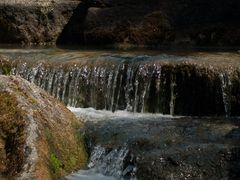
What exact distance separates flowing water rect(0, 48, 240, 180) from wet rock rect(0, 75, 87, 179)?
241 mm

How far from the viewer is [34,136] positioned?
5.41 meters

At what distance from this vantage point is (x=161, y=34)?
561 inches

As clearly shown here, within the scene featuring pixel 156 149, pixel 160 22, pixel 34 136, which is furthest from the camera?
pixel 160 22

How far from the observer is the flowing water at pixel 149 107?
5789 mm

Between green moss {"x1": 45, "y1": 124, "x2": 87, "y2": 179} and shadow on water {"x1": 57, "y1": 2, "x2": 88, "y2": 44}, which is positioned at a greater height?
shadow on water {"x1": 57, "y1": 2, "x2": 88, "y2": 44}

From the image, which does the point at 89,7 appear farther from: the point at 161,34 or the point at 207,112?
the point at 207,112

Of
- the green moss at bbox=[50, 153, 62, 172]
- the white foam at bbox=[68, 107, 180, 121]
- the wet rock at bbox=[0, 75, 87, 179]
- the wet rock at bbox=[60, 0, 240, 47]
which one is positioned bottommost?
the white foam at bbox=[68, 107, 180, 121]

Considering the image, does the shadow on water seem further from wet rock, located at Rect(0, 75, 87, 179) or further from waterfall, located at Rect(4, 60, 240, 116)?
wet rock, located at Rect(0, 75, 87, 179)

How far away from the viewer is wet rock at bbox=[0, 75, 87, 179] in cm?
525

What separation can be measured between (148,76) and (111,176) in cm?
335

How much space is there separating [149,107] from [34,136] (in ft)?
12.4

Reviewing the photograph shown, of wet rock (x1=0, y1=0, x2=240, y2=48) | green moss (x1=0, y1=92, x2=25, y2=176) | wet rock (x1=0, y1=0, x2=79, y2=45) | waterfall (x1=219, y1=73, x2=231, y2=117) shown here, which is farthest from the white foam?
wet rock (x1=0, y1=0, x2=79, y2=45)

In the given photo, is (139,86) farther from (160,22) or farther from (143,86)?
(160,22)

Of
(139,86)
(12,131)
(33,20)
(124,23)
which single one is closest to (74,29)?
(33,20)
